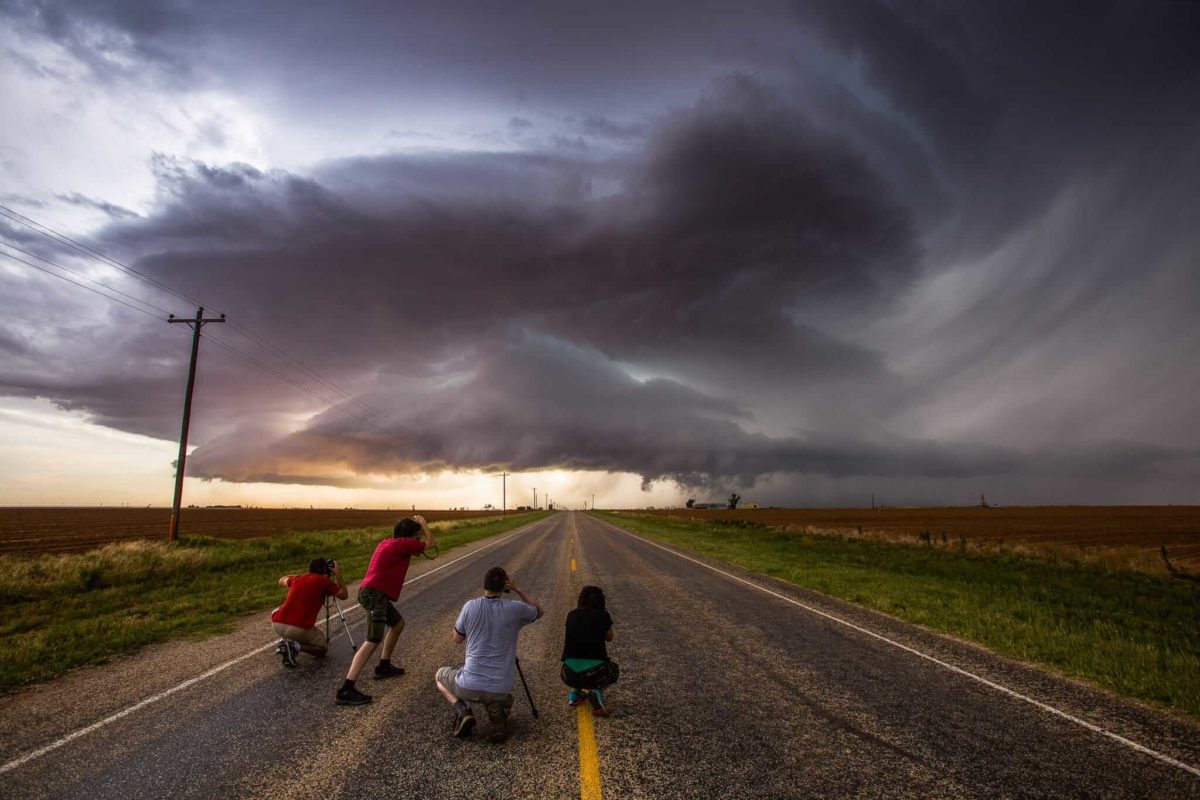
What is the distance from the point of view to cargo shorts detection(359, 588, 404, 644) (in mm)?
6574

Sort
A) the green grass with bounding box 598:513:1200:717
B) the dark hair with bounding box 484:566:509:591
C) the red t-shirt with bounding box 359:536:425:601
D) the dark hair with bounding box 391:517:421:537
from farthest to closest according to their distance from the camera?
the green grass with bounding box 598:513:1200:717
the dark hair with bounding box 391:517:421:537
the red t-shirt with bounding box 359:536:425:601
the dark hair with bounding box 484:566:509:591

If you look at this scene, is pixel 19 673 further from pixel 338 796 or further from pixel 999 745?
pixel 999 745

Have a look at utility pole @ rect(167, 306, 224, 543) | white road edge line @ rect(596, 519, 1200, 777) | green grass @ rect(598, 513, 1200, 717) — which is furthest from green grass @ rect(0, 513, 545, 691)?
green grass @ rect(598, 513, 1200, 717)

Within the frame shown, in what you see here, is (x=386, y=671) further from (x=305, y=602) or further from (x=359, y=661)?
(x=305, y=602)

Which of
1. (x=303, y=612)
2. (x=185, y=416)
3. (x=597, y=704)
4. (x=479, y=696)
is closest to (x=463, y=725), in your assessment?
(x=479, y=696)

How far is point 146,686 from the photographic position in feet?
22.1

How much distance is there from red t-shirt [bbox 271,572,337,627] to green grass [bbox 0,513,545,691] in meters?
3.10

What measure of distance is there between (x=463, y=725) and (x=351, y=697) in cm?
174

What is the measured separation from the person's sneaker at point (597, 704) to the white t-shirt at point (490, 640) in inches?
38.4

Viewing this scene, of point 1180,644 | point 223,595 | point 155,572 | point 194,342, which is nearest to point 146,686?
point 223,595

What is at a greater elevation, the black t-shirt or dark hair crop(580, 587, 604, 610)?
dark hair crop(580, 587, 604, 610)

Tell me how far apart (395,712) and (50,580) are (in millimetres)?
14834

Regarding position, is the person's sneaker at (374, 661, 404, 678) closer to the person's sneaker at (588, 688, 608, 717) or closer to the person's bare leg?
the person's bare leg

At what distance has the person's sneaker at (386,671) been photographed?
22.5ft
